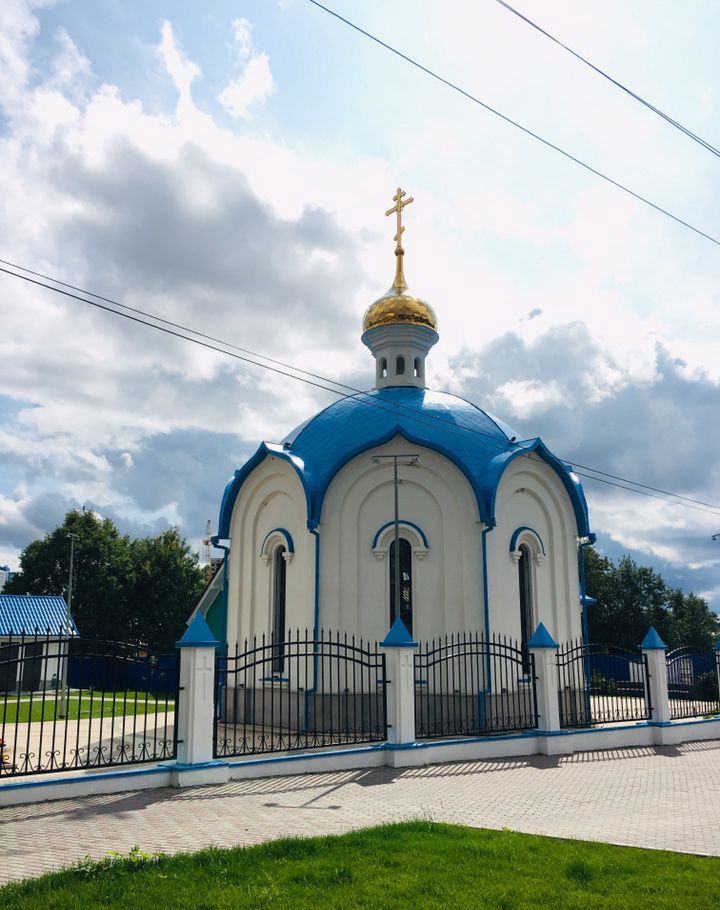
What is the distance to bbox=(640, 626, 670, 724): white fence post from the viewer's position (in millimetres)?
14539

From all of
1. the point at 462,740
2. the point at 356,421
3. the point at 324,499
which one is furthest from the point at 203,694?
the point at 356,421

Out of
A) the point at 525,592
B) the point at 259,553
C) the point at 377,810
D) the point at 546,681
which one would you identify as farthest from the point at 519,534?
the point at 377,810

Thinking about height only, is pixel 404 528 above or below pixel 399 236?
below

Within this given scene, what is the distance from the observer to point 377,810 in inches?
320

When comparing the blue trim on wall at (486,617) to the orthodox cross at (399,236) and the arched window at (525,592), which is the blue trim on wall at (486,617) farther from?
the orthodox cross at (399,236)

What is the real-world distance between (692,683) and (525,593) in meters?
4.29

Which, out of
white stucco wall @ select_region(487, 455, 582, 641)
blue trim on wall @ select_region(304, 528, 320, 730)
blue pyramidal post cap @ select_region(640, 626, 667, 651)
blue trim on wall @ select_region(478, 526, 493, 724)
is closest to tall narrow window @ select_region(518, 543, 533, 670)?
white stucco wall @ select_region(487, 455, 582, 641)

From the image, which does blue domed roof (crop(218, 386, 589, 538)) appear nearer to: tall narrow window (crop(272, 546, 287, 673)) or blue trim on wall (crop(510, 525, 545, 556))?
blue trim on wall (crop(510, 525, 545, 556))

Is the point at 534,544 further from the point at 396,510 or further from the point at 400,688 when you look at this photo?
the point at 400,688

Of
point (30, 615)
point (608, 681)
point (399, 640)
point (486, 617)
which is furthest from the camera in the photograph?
point (30, 615)

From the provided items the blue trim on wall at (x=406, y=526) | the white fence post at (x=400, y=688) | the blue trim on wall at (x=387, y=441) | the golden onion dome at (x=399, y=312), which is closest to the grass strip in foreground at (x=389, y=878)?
the white fence post at (x=400, y=688)

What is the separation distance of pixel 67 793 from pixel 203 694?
185 cm

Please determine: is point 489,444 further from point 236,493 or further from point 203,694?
point 203,694

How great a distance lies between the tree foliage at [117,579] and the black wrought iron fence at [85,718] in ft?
46.5
